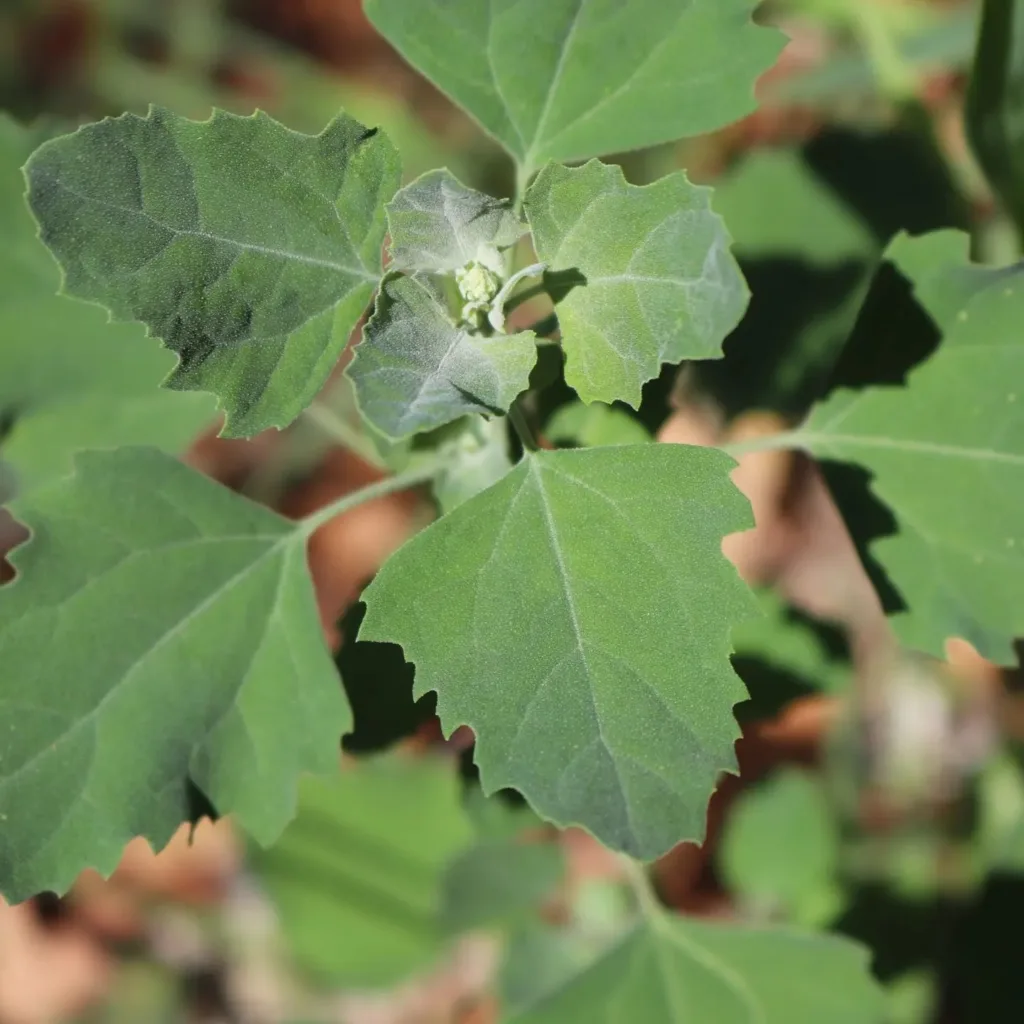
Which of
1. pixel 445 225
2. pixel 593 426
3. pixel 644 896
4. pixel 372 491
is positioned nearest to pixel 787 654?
pixel 644 896

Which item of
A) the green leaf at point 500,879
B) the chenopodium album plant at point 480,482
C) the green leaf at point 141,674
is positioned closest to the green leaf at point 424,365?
the chenopodium album plant at point 480,482

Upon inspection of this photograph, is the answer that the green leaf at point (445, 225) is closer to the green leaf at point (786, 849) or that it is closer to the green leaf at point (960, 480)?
the green leaf at point (960, 480)

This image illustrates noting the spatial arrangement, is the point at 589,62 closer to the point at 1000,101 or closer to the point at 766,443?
the point at 766,443

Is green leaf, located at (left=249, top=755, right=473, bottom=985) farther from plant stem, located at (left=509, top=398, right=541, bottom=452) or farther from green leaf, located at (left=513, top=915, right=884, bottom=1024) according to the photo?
plant stem, located at (left=509, top=398, right=541, bottom=452)

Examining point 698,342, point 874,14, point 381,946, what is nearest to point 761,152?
point 874,14

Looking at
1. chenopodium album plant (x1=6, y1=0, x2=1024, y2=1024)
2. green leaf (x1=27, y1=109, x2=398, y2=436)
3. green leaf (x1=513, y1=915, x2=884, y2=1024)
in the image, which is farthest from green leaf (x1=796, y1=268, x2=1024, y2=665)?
green leaf (x1=27, y1=109, x2=398, y2=436)

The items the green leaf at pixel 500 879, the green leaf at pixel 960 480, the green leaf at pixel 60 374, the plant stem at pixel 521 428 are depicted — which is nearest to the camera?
the plant stem at pixel 521 428
